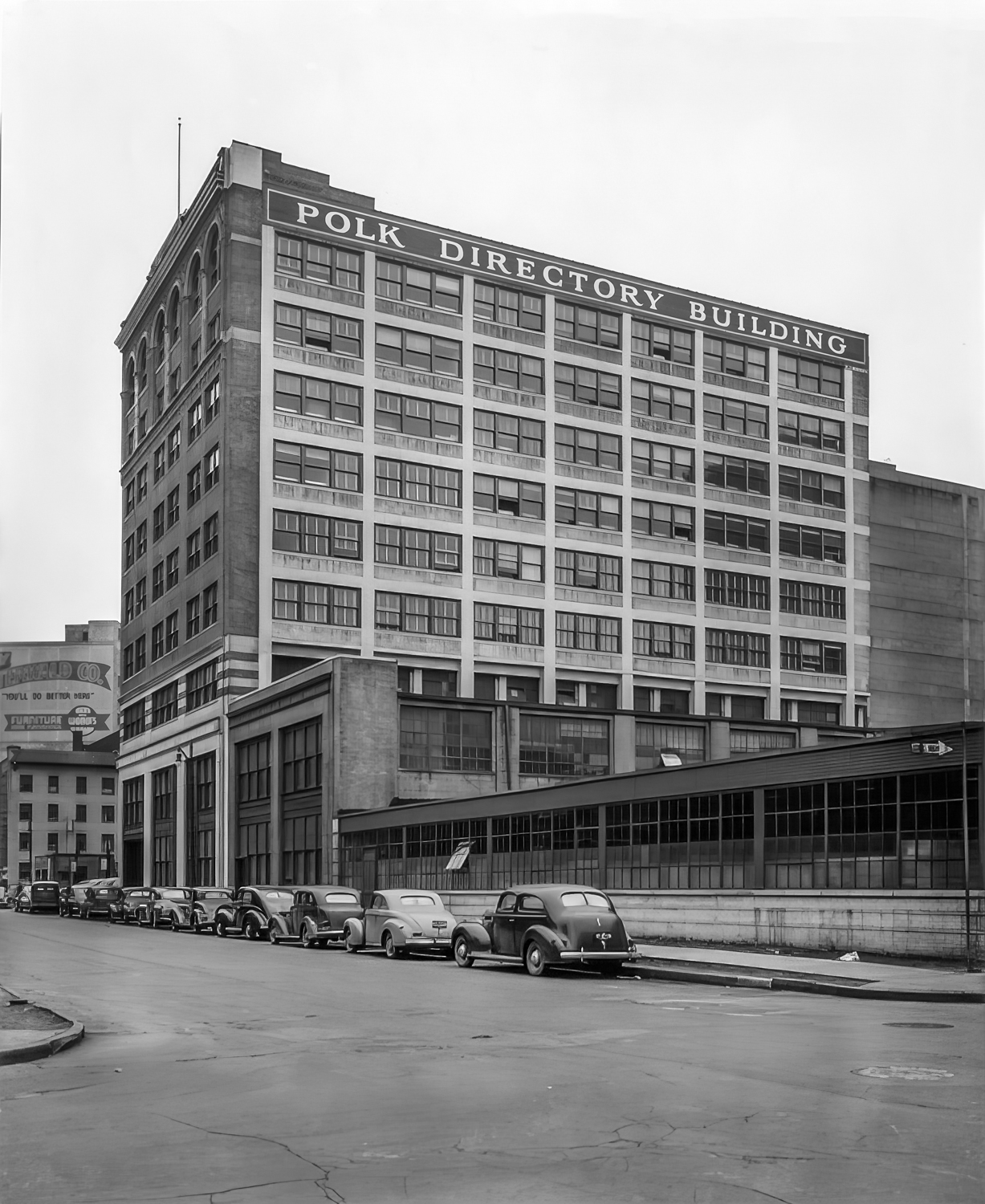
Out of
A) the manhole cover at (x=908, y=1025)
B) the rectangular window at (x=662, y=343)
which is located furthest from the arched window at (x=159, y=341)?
the manhole cover at (x=908, y=1025)

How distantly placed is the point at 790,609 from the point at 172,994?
6300cm

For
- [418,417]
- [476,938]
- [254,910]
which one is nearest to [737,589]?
[418,417]

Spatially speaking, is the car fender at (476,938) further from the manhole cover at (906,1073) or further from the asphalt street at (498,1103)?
the manhole cover at (906,1073)

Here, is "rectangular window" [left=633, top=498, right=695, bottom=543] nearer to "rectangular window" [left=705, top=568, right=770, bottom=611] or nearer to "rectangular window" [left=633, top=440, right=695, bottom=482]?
"rectangular window" [left=633, top=440, right=695, bottom=482]

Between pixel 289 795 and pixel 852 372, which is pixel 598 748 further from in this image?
pixel 852 372

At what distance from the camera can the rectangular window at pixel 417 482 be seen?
7025cm

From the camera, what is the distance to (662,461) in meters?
78.5

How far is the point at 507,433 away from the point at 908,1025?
58612mm

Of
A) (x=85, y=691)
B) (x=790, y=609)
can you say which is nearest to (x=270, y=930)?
(x=790, y=609)

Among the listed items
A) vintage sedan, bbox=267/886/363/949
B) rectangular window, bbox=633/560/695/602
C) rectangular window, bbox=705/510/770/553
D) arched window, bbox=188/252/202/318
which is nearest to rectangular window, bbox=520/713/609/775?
rectangular window, bbox=633/560/695/602

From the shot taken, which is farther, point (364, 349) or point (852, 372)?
point (852, 372)

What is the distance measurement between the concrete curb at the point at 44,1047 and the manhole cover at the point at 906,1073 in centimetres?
810

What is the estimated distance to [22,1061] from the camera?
14.3m

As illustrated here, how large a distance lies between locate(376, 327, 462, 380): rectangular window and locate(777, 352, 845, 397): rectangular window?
21.1m
